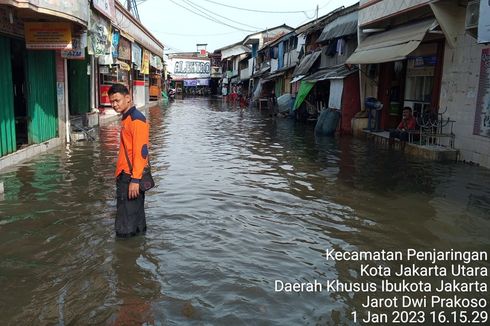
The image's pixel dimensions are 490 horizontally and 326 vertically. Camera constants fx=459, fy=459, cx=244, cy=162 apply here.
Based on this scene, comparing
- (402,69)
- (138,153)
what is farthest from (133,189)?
(402,69)

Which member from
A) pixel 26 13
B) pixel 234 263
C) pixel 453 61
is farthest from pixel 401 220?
pixel 26 13

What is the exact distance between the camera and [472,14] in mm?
10750

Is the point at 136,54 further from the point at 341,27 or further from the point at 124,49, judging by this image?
the point at 341,27

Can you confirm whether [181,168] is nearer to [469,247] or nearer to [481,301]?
[469,247]

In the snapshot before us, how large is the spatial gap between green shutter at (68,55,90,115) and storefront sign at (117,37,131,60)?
12.8 ft

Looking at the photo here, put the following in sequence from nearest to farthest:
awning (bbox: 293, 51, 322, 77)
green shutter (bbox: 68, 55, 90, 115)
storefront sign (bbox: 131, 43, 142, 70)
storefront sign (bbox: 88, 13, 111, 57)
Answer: storefront sign (bbox: 88, 13, 111, 57) → green shutter (bbox: 68, 55, 90, 115) → awning (bbox: 293, 51, 322, 77) → storefront sign (bbox: 131, 43, 142, 70)

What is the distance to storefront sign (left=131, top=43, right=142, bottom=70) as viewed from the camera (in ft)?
87.9

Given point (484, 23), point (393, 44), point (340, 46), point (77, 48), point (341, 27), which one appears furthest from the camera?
point (340, 46)

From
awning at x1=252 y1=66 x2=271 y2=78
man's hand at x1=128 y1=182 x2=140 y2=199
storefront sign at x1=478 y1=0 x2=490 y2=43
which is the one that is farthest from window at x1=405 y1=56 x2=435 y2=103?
awning at x1=252 y1=66 x2=271 y2=78

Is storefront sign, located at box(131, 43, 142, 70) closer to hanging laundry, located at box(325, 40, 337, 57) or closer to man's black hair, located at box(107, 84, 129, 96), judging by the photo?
hanging laundry, located at box(325, 40, 337, 57)

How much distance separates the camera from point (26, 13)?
9875mm

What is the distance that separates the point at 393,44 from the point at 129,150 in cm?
1068

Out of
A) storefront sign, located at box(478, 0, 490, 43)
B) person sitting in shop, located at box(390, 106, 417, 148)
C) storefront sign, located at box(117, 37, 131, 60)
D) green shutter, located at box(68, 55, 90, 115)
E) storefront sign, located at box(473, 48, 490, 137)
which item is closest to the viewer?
storefront sign, located at box(478, 0, 490, 43)

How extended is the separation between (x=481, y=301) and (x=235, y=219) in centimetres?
344
